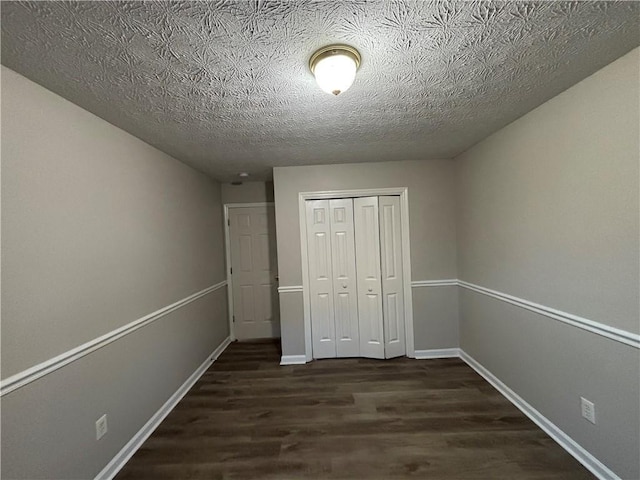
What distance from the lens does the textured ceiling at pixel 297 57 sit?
1035 millimetres

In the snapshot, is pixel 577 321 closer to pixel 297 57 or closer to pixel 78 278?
pixel 297 57

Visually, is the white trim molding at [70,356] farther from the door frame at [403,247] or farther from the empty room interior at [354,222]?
the door frame at [403,247]

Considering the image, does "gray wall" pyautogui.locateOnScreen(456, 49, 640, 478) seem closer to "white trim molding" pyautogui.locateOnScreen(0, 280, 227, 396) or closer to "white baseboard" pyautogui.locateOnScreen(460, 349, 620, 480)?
"white baseboard" pyautogui.locateOnScreen(460, 349, 620, 480)

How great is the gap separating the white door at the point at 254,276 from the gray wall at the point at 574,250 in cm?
285

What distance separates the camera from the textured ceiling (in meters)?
1.04

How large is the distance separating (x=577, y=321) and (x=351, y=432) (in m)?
1.69

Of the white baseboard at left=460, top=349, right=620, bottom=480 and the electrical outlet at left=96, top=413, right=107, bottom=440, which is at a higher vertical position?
the electrical outlet at left=96, top=413, right=107, bottom=440

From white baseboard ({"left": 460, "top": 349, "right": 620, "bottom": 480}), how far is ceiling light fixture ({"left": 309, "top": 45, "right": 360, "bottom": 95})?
256 cm

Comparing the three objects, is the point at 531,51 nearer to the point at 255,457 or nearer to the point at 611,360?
the point at 611,360

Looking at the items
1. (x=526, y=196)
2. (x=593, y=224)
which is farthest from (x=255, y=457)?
(x=526, y=196)

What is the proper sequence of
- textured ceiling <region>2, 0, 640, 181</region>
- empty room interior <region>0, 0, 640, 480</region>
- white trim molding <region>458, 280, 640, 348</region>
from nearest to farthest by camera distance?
textured ceiling <region>2, 0, 640, 181</region>
empty room interior <region>0, 0, 640, 480</region>
white trim molding <region>458, 280, 640, 348</region>

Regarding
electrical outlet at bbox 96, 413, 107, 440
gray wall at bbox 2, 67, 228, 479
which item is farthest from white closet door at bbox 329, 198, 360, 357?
electrical outlet at bbox 96, 413, 107, 440

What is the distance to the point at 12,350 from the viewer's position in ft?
4.01

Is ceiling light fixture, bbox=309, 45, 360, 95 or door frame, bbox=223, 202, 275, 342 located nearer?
ceiling light fixture, bbox=309, 45, 360, 95
